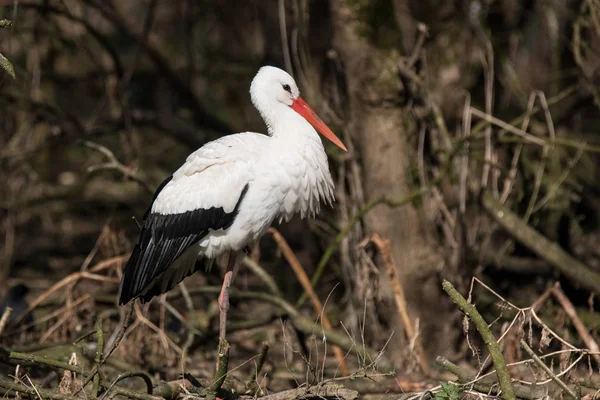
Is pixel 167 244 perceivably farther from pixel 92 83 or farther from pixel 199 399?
pixel 92 83

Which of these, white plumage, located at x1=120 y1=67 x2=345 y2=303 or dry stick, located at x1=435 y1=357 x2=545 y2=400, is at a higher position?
white plumage, located at x1=120 y1=67 x2=345 y2=303

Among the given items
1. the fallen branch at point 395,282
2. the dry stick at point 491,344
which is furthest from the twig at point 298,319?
the dry stick at point 491,344

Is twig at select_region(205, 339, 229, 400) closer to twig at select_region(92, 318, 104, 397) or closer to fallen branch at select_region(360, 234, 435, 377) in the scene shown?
twig at select_region(92, 318, 104, 397)

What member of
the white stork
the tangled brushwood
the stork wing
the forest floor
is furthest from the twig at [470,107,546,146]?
the stork wing

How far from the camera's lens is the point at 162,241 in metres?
5.42

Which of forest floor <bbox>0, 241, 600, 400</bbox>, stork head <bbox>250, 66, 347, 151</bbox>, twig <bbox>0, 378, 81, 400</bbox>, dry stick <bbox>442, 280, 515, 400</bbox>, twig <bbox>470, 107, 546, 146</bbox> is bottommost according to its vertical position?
forest floor <bbox>0, 241, 600, 400</bbox>

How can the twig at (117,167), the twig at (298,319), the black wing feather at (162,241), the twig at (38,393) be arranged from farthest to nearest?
the twig at (117,167)
the twig at (298,319)
the black wing feather at (162,241)
the twig at (38,393)

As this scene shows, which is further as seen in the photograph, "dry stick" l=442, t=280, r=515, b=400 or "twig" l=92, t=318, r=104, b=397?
"twig" l=92, t=318, r=104, b=397

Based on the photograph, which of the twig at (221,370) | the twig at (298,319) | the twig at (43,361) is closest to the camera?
the twig at (221,370)

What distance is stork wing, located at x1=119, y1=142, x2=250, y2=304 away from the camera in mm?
5188

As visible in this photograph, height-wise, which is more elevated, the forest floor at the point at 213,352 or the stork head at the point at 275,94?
the stork head at the point at 275,94

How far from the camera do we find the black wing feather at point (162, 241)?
5.28m

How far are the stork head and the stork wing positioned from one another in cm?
44

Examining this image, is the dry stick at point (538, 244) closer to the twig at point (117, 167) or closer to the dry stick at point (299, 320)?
the dry stick at point (299, 320)
